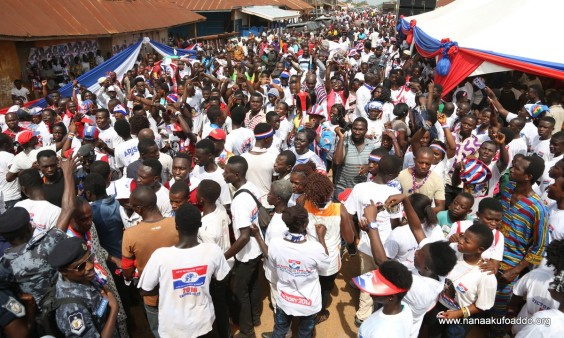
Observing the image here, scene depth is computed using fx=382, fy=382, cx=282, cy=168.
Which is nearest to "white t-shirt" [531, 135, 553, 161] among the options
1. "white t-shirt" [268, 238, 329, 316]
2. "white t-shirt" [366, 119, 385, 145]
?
"white t-shirt" [366, 119, 385, 145]

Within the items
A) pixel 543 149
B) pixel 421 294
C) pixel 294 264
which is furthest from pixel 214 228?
pixel 543 149

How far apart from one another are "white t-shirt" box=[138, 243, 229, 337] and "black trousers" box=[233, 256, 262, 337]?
74cm

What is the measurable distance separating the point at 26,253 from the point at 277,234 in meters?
1.81

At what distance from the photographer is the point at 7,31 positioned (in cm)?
934

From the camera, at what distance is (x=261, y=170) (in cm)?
437

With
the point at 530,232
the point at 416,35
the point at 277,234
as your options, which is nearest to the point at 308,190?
the point at 277,234

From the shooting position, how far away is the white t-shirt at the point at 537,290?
2.78 metres

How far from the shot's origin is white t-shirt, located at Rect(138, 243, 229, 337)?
8.71ft

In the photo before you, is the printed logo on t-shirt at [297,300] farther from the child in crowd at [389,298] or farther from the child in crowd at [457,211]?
the child in crowd at [457,211]

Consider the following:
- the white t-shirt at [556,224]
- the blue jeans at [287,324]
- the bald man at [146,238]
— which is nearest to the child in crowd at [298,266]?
the blue jeans at [287,324]

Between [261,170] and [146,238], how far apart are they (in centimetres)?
173

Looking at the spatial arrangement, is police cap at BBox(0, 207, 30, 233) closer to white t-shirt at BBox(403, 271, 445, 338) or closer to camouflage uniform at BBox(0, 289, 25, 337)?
camouflage uniform at BBox(0, 289, 25, 337)

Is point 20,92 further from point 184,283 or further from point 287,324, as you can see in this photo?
point 287,324

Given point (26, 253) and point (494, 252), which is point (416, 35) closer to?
point (494, 252)
